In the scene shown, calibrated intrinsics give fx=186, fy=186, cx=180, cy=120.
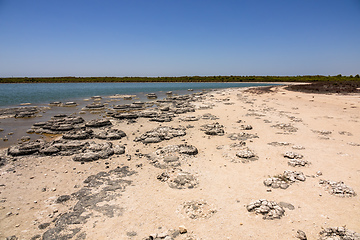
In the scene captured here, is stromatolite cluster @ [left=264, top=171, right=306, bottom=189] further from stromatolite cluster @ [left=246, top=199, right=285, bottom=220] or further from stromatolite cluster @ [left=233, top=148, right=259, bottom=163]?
stromatolite cluster @ [left=233, top=148, right=259, bottom=163]

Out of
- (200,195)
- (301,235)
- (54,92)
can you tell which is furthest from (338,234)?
(54,92)

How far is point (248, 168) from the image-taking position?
7.50 m

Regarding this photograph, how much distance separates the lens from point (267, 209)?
4926 millimetres

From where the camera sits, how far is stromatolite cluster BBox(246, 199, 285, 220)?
4.80m

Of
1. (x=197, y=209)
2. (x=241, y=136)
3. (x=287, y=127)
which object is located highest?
(x=287, y=127)

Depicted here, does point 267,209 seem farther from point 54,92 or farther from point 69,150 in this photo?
point 54,92

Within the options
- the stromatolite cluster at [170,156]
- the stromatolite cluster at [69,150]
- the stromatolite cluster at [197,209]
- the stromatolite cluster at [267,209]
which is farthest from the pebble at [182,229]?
the stromatolite cluster at [69,150]

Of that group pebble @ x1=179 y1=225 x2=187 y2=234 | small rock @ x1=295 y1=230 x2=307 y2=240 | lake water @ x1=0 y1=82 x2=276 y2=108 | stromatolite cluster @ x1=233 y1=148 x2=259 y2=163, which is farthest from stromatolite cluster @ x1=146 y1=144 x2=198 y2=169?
lake water @ x1=0 y1=82 x2=276 y2=108

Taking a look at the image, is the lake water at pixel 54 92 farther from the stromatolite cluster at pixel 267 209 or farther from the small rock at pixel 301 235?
the small rock at pixel 301 235

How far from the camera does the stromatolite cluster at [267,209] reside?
4805 mm

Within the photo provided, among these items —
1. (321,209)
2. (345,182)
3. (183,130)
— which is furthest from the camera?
(183,130)

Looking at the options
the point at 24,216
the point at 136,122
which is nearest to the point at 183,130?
the point at 136,122

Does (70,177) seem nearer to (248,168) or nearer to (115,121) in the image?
(248,168)

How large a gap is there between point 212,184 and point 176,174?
1.44m
